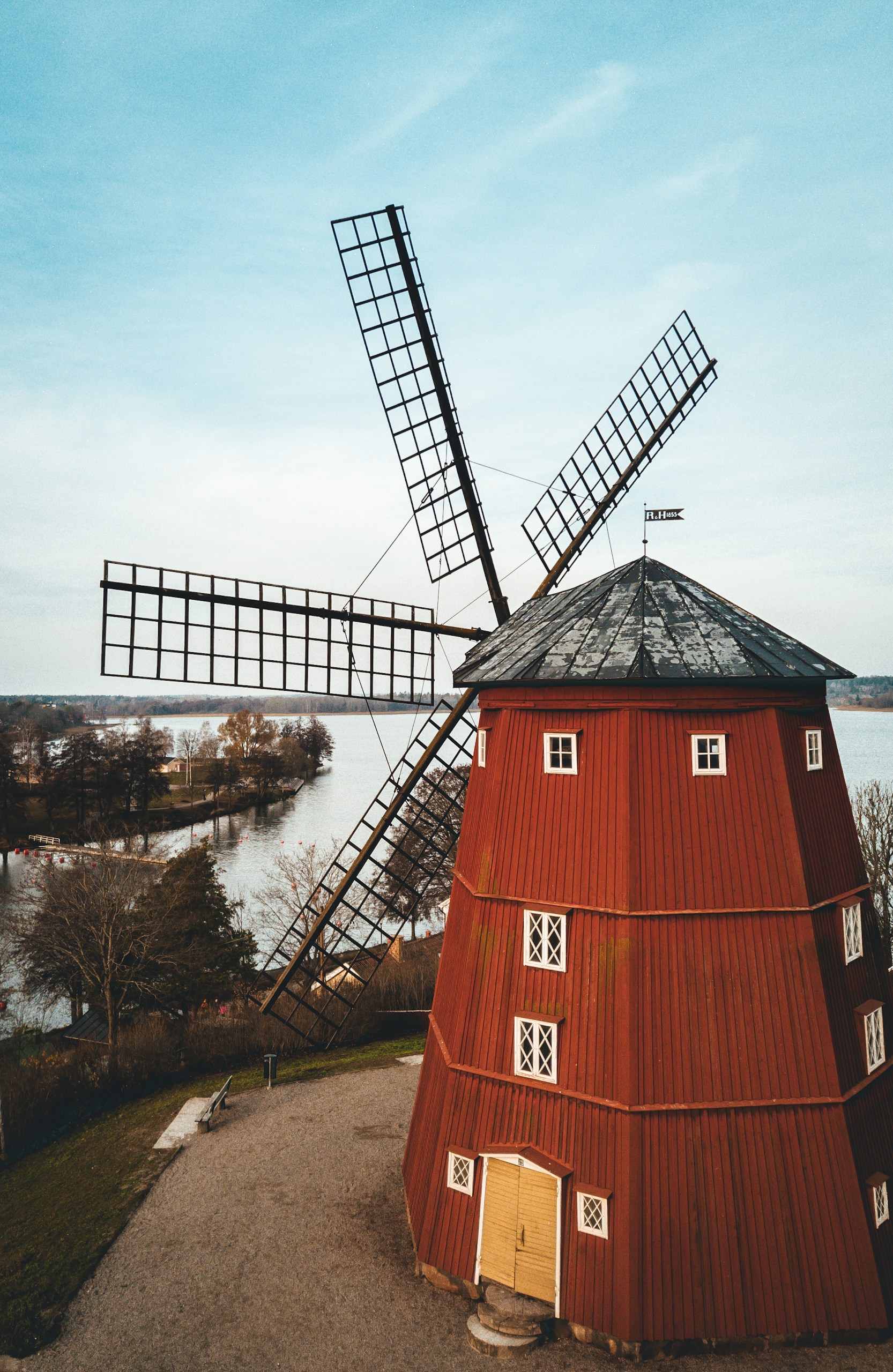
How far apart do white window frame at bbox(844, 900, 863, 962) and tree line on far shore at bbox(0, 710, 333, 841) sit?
126ft

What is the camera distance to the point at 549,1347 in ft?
30.1

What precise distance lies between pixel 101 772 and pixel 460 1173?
4141cm

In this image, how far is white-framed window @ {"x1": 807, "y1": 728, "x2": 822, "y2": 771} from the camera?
33.8ft

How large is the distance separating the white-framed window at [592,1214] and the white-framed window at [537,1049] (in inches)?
51.8

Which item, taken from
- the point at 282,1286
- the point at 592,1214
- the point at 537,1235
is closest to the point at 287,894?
the point at 282,1286

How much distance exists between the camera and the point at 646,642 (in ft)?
32.8

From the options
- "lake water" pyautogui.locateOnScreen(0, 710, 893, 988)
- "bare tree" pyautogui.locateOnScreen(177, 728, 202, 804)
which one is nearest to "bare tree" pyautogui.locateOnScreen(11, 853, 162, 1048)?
"lake water" pyautogui.locateOnScreen(0, 710, 893, 988)

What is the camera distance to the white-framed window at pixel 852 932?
10195 mm

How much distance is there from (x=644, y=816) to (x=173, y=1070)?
16.5 metres

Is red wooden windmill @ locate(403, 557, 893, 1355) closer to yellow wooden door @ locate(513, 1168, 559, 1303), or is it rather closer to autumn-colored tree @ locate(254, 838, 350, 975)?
yellow wooden door @ locate(513, 1168, 559, 1303)

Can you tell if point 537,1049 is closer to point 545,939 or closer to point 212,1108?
point 545,939

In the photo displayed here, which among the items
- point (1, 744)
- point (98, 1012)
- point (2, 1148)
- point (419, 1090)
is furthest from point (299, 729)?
point (419, 1090)

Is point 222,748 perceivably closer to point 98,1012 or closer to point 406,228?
point 98,1012

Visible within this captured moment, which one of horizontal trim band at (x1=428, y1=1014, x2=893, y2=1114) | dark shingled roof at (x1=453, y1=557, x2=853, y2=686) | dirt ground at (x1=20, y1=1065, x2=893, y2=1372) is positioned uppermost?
dark shingled roof at (x1=453, y1=557, x2=853, y2=686)
